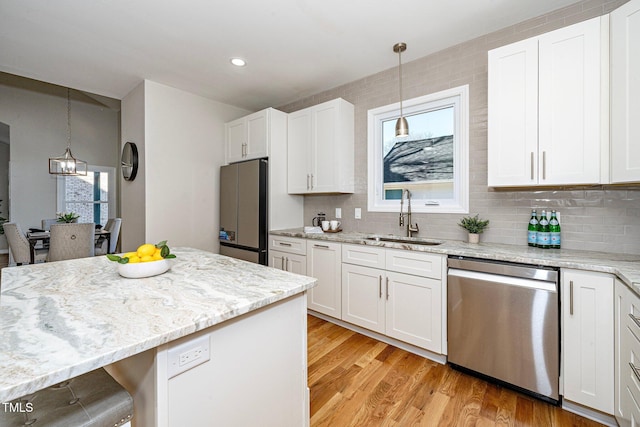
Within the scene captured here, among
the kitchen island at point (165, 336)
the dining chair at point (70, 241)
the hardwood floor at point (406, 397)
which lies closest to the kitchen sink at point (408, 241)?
the hardwood floor at point (406, 397)

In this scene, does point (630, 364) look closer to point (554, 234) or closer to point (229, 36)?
point (554, 234)

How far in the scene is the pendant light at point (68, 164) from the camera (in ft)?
15.2

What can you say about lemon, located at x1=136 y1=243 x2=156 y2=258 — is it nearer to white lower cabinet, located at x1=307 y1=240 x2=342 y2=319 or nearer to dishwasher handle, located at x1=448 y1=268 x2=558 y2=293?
white lower cabinet, located at x1=307 y1=240 x2=342 y2=319

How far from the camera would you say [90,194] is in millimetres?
6039

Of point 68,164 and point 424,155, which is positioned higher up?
point 68,164

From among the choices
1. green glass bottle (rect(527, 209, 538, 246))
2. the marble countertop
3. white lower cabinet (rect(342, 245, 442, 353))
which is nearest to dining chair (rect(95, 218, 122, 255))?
the marble countertop

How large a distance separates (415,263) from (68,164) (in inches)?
221

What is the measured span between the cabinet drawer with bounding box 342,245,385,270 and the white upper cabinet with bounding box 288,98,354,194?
2.51ft

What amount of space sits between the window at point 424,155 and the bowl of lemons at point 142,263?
2205 millimetres

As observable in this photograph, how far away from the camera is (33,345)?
2.30 ft

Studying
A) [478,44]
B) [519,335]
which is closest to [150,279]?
[519,335]

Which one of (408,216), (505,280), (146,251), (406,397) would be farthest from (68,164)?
(505,280)

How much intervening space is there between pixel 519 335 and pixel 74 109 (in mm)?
7933

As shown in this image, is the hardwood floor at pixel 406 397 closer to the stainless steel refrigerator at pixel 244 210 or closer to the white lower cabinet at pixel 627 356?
the white lower cabinet at pixel 627 356
